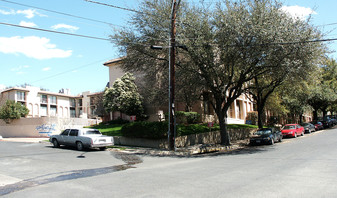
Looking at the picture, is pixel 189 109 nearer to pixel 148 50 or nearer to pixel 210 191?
pixel 148 50

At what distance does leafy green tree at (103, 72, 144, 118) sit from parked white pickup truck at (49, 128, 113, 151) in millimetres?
11302

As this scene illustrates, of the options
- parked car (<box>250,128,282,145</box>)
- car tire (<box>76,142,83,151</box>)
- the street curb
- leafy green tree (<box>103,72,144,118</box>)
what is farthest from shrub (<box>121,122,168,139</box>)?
leafy green tree (<box>103,72,144,118</box>)

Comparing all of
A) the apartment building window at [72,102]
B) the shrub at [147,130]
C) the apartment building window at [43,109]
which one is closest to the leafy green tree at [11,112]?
the shrub at [147,130]

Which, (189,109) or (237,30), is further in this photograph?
(189,109)

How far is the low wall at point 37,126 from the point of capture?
3088 cm

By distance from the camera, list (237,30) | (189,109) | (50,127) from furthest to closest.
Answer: (50,127)
(189,109)
(237,30)

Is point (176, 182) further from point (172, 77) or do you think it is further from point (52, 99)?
point (52, 99)

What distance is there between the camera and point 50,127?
30.9 m

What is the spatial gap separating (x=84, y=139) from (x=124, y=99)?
1273 centimetres

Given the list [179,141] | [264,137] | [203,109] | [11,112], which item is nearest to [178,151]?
[179,141]

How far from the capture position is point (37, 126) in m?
31.4

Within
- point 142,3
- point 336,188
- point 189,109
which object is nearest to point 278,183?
point 336,188

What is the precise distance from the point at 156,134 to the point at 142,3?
30.2ft

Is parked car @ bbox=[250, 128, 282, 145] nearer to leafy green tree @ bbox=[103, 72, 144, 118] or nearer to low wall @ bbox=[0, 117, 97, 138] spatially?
leafy green tree @ bbox=[103, 72, 144, 118]
